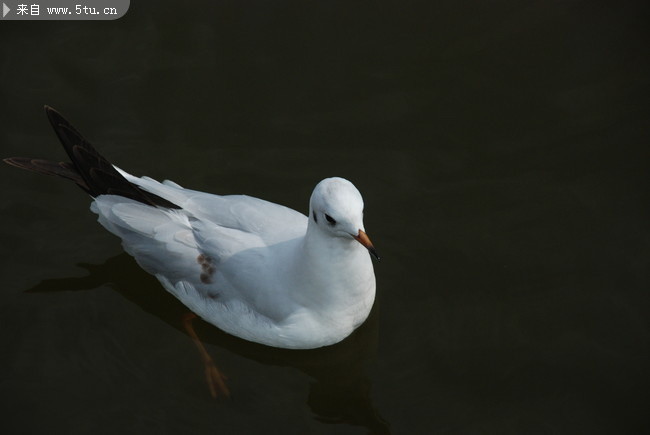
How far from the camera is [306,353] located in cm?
651

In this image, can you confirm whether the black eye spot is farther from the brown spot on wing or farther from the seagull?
the brown spot on wing

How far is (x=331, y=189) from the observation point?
17.7 ft

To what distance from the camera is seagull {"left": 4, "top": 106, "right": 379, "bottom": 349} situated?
19.4 feet

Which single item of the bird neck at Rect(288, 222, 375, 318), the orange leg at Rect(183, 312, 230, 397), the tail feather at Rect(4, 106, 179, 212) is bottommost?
the orange leg at Rect(183, 312, 230, 397)

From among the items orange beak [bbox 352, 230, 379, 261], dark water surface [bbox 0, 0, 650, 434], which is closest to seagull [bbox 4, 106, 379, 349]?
orange beak [bbox 352, 230, 379, 261]

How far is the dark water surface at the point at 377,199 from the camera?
6.31 metres

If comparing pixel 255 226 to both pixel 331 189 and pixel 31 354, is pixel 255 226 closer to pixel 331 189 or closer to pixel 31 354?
pixel 331 189

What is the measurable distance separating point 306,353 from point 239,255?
3.10 feet

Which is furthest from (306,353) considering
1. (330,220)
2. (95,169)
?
(95,169)

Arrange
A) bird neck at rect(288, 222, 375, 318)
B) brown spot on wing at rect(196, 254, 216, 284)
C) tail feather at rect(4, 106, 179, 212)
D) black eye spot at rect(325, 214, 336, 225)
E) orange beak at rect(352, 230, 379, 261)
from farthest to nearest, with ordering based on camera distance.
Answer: tail feather at rect(4, 106, 179, 212)
brown spot on wing at rect(196, 254, 216, 284)
bird neck at rect(288, 222, 375, 318)
black eye spot at rect(325, 214, 336, 225)
orange beak at rect(352, 230, 379, 261)

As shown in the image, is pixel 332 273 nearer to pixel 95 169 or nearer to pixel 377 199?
pixel 377 199

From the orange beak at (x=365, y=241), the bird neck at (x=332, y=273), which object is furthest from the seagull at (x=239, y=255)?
the orange beak at (x=365, y=241)

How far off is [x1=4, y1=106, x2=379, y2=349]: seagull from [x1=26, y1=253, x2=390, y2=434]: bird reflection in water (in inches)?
10.0

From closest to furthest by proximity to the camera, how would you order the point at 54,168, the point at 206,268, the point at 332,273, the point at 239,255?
the point at 332,273
the point at 239,255
the point at 206,268
the point at 54,168
